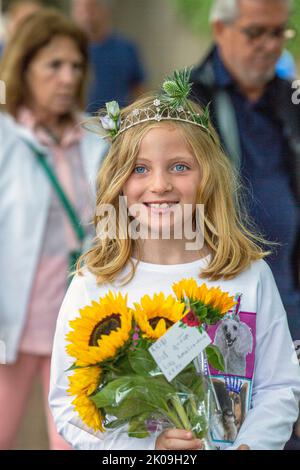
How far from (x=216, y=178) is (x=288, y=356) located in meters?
0.41

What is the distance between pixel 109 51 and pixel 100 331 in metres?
2.75

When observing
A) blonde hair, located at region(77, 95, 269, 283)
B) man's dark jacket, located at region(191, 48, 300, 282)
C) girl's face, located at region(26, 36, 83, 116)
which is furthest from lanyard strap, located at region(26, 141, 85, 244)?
blonde hair, located at region(77, 95, 269, 283)

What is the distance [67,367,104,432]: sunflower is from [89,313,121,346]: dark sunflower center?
0.19 ft

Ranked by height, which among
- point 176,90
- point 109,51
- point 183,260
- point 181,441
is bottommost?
point 181,441

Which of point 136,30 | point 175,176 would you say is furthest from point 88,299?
point 136,30

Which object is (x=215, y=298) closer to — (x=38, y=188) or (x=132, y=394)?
(x=132, y=394)

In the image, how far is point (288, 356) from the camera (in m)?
2.16

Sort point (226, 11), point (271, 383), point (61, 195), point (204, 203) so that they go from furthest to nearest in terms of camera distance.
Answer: point (61, 195)
point (226, 11)
point (204, 203)
point (271, 383)

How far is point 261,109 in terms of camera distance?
9.75ft

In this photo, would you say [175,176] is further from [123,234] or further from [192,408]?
[192,408]

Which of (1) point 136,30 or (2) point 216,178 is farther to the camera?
(1) point 136,30

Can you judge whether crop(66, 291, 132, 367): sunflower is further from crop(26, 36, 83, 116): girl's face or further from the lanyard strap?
crop(26, 36, 83, 116): girl's face

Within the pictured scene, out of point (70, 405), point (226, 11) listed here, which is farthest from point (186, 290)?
point (226, 11)

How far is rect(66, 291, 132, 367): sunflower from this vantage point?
6.59 ft
